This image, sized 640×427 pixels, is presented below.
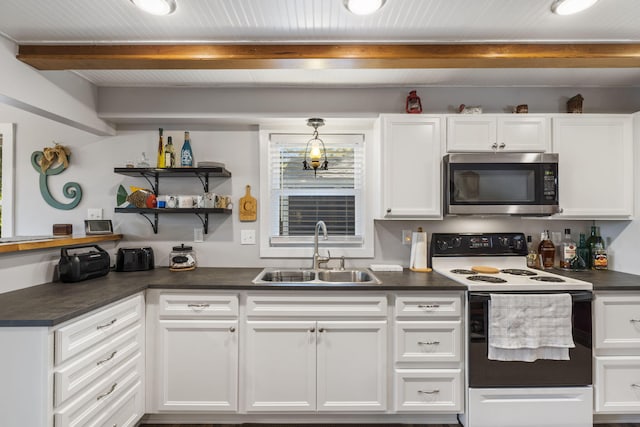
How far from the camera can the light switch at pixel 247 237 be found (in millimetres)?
2549

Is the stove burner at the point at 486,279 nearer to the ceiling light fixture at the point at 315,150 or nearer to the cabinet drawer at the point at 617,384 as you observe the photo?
the cabinet drawer at the point at 617,384

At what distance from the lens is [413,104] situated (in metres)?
2.31

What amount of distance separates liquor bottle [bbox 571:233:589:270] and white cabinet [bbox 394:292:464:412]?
3.92 ft

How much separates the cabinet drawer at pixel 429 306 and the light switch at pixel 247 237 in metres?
1.22

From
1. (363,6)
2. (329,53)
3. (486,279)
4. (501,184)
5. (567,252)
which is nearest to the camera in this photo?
(363,6)

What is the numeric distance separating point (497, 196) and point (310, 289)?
1.43 meters

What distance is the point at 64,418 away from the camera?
1308 mm

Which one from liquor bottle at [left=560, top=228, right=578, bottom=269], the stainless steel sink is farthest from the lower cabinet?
liquor bottle at [left=560, top=228, right=578, bottom=269]

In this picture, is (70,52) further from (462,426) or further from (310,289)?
(462,426)

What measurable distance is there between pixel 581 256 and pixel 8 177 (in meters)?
4.50

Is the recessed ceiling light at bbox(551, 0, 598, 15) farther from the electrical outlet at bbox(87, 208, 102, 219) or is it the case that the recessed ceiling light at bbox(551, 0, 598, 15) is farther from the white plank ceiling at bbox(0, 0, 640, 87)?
the electrical outlet at bbox(87, 208, 102, 219)

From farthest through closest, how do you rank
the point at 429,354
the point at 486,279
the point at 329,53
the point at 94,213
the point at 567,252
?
the point at 94,213, the point at 567,252, the point at 486,279, the point at 429,354, the point at 329,53

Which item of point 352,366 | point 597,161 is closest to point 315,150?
point 352,366

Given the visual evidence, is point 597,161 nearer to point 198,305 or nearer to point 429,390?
point 429,390
